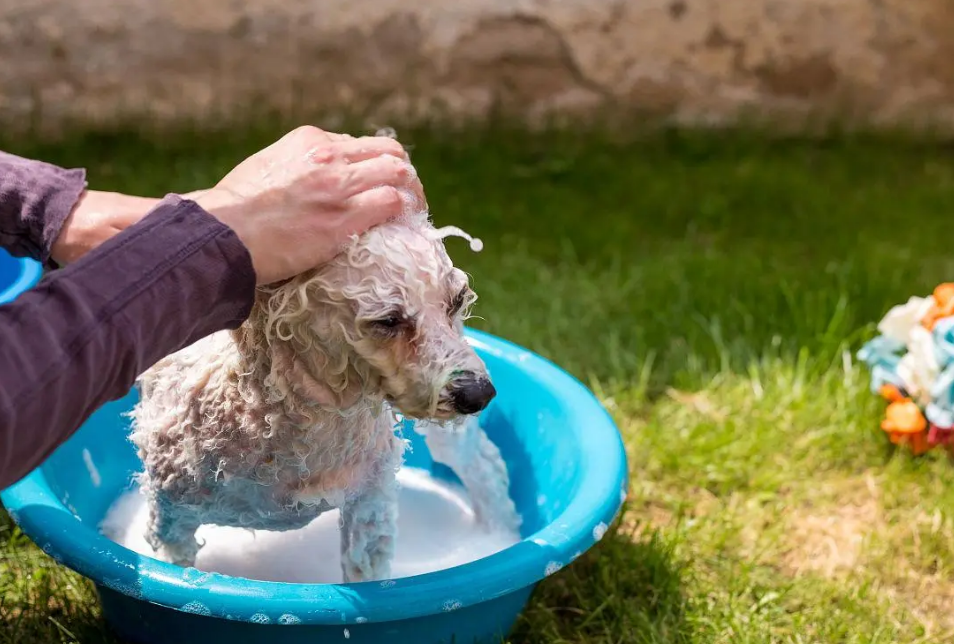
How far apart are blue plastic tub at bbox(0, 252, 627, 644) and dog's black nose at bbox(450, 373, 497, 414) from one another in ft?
0.85

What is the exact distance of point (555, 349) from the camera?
2.33 m

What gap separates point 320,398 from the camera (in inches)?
46.3

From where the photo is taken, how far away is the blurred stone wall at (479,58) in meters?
3.27

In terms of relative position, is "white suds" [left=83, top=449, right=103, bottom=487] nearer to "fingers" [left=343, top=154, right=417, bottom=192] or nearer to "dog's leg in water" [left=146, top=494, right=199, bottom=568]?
"dog's leg in water" [left=146, top=494, right=199, bottom=568]

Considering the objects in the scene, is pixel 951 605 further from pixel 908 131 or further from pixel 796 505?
pixel 908 131

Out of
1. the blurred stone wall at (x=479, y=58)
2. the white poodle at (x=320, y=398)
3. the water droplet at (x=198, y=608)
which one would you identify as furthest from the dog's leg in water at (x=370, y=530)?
the blurred stone wall at (x=479, y=58)

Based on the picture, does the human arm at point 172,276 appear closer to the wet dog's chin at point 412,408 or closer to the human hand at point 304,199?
the human hand at point 304,199

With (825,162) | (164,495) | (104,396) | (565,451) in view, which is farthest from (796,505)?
(825,162)

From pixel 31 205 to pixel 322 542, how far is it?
687 millimetres

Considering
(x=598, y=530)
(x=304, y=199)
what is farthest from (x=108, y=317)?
(x=598, y=530)

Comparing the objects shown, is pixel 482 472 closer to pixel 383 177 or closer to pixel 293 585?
pixel 293 585

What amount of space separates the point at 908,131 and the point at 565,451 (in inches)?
101

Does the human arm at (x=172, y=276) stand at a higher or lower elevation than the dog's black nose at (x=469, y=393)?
higher

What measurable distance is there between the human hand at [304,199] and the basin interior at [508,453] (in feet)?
2.07
